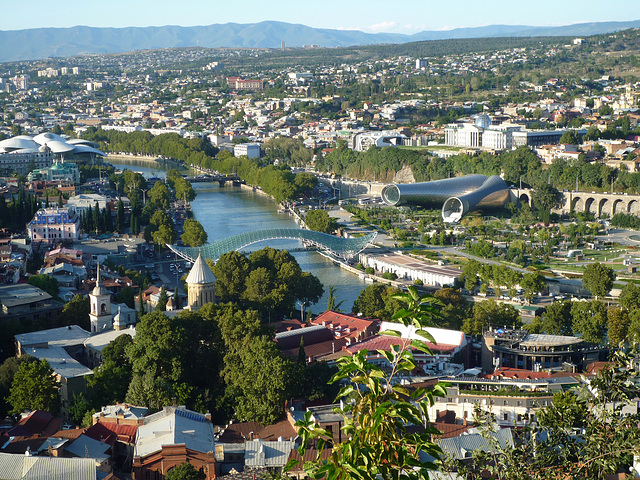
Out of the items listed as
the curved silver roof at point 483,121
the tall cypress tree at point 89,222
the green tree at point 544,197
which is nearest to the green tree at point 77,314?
→ the tall cypress tree at point 89,222

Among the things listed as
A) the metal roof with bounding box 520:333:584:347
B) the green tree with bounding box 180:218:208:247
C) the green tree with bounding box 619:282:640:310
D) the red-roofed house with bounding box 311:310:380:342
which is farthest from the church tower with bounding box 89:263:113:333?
the green tree with bounding box 180:218:208:247

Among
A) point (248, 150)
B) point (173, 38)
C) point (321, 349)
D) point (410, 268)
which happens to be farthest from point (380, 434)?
point (173, 38)

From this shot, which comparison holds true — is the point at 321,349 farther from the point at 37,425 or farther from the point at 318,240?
the point at 318,240

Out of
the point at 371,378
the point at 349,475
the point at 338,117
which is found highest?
the point at 371,378

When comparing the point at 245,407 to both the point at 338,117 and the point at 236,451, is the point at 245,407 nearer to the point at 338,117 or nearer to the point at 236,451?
the point at 236,451

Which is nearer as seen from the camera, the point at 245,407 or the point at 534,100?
the point at 245,407

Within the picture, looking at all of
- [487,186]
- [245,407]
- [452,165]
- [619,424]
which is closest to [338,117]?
[452,165]

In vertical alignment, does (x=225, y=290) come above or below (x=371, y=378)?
below

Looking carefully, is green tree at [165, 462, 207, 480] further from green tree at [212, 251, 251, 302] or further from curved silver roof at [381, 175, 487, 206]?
curved silver roof at [381, 175, 487, 206]
